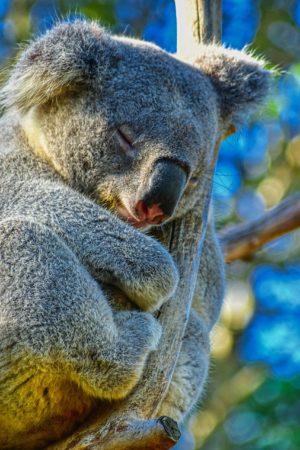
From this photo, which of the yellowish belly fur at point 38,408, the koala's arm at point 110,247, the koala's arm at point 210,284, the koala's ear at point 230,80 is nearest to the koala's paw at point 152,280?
the koala's arm at point 110,247

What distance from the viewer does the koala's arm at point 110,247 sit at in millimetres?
3592

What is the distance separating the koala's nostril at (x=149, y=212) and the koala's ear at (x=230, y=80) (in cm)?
104

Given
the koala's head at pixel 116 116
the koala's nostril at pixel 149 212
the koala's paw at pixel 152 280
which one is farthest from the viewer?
the koala's head at pixel 116 116

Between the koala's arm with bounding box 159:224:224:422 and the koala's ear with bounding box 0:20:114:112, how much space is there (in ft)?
4.10

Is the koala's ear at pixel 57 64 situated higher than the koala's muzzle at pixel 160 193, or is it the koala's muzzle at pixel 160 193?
the koala's ear at pixel 57 64

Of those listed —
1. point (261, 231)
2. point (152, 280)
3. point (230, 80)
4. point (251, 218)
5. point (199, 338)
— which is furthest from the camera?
point (251, 218)

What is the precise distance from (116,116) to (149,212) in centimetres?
59

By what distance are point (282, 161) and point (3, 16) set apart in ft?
15.5

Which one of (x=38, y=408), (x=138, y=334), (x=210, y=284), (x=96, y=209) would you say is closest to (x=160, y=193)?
(x=96, y=209)

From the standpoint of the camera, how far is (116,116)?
3.95m

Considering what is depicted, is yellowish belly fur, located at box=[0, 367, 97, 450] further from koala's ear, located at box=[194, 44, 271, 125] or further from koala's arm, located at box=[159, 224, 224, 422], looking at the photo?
koala's ear, located at box=[194, 44, 271, 125]

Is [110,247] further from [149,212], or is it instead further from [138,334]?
[138,334]

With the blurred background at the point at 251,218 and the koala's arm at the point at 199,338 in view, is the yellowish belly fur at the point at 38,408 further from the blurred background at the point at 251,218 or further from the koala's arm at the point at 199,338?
the blurred background at the point at 251,218

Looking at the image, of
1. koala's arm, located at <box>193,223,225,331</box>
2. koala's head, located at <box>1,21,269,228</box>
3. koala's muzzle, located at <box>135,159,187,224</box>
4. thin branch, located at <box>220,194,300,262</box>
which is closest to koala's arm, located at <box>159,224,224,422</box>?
koala's arm, located at <box>193,223,225,331</box>
